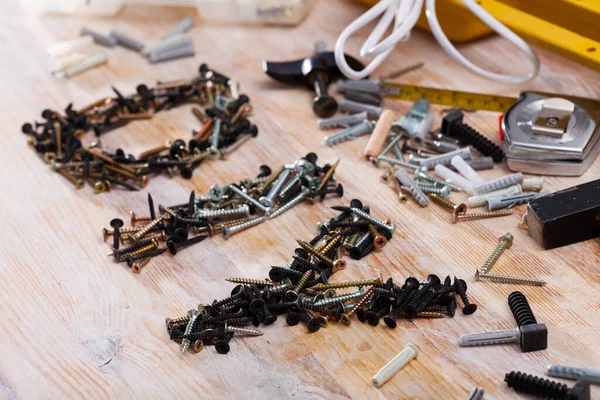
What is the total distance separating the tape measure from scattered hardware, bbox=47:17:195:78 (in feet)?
2.43

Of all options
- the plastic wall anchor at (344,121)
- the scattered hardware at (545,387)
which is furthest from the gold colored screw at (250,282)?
the plastic wall anchor at (344,121)

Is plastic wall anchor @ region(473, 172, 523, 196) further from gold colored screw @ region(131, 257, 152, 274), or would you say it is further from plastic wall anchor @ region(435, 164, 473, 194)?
gold colored screw @ region(131, 257, 152, 274)

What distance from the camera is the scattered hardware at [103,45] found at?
275cm

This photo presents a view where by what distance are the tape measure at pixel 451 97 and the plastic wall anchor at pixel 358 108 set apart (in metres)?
0.12

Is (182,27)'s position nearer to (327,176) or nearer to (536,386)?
(327,176)

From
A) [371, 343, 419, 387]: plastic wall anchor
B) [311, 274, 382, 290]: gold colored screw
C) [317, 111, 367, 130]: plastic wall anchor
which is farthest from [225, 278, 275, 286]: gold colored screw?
[317, 111, 367, 130]: plastic wall anchor

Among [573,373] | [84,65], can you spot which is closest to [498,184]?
[573,373]

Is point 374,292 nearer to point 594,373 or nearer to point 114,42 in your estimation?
point 594,373

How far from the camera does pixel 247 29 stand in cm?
290

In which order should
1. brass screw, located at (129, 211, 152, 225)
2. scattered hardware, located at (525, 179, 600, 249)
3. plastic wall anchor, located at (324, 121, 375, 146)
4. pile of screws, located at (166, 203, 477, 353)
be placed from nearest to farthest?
pile of screws, located at (166, 203, 477, 353), scattered hardware, located at (525, 179, 600, 249), brass screw, located at (129, 211, 152, 225), plastic wall anchor, located at (324, 121, 375, 146)

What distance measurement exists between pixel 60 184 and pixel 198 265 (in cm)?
56

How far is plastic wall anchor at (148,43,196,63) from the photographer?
2.77 m

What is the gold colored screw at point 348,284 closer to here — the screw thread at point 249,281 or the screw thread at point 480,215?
the screw thread at point 249,281

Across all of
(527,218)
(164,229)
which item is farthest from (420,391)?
(164,229)
